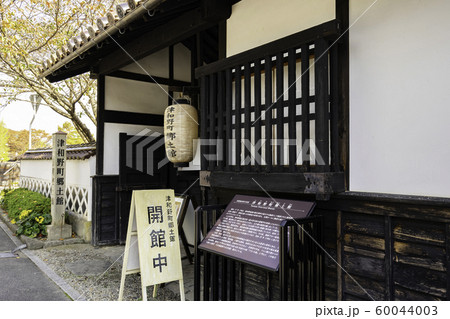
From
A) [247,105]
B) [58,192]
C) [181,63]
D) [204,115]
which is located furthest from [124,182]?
[247,105]

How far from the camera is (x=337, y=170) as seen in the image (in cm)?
318

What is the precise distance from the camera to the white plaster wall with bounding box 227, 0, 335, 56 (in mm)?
3554

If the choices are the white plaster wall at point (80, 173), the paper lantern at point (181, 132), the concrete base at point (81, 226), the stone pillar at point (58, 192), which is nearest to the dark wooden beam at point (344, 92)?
the paper lantern at point (181, 132)

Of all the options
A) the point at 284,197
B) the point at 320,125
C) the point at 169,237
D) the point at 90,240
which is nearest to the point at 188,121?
the point at 169,237

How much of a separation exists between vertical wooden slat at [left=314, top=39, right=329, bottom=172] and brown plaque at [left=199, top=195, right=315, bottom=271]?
622 mm

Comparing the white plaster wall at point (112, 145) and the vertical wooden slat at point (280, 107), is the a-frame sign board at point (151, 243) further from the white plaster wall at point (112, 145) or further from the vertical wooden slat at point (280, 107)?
the white plaster wall at point (112, 145)

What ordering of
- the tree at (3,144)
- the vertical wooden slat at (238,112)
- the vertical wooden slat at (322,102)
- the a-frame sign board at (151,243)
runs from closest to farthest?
the vertical wooden slat at (322,102)
the vertical wooden slat at (238,112)
the a-frame sign board at (151,243)
the tree at (3,144)

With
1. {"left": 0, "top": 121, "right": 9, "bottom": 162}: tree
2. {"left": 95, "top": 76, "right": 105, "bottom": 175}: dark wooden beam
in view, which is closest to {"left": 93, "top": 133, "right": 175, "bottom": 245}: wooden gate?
{"left": 95, "top": 76, "right": 105, "bottom": 175}: dark wooden beam

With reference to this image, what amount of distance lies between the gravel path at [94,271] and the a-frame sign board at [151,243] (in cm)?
72

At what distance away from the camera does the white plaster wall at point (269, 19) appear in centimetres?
355

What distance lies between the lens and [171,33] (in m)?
5.60

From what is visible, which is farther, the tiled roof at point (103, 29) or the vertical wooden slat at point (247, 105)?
the tiled roof at point (103, 29)

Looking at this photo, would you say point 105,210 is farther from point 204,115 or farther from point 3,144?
point 3,144

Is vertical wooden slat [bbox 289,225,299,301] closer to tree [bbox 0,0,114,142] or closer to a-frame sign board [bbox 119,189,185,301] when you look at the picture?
a-frame sign board [bbox 119,189,185,301]
